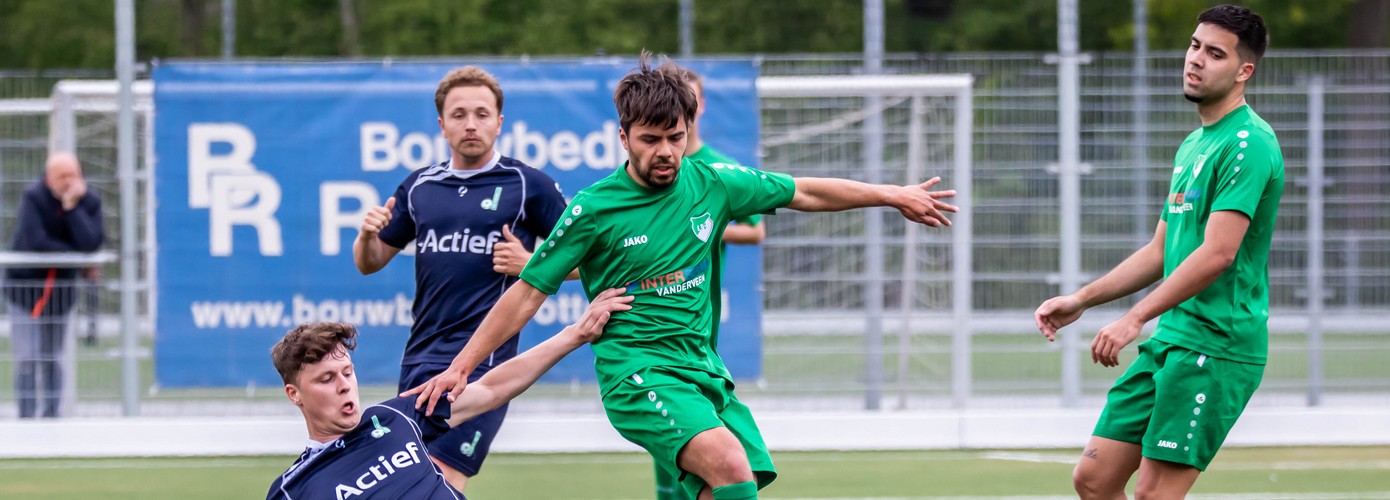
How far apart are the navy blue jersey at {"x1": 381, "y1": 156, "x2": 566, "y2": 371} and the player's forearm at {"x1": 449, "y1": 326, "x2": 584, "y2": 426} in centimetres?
66

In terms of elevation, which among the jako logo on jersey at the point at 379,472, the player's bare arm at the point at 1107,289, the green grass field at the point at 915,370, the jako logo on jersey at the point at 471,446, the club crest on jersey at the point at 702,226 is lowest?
the green grass field at the point at 915,370

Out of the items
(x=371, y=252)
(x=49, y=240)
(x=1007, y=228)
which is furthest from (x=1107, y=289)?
(x=49, y=240)

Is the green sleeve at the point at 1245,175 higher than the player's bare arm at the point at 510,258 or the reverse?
higher

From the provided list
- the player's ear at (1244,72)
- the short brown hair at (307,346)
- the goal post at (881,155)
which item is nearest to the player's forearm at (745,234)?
the goal post at (881,155)

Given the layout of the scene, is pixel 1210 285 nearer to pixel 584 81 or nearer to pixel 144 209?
pixel 584 81

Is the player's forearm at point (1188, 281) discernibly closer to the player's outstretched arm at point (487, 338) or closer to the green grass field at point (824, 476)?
the player's outstretched arm at point (487, 338)

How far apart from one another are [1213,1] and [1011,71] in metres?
13.8

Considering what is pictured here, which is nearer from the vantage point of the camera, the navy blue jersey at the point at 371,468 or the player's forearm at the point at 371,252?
the navy blue jersey at the point at 371,468

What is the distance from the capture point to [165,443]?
9.41 m

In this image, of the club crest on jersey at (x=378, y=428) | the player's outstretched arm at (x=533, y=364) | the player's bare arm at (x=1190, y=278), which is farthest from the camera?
the player's outstretched arm at (x=533, y=364)

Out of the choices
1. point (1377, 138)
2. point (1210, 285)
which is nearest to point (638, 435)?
point (1210, 285)

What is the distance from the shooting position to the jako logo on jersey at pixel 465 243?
546 cm

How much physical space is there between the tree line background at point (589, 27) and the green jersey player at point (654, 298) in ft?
55.7

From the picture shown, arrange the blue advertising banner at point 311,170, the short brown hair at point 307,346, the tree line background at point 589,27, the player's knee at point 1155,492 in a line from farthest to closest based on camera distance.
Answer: the tree line background at point 589,27
the blue advertising banner at point 311,170
the player's knee at point 1155,492
the short brown hair at point 307,346
